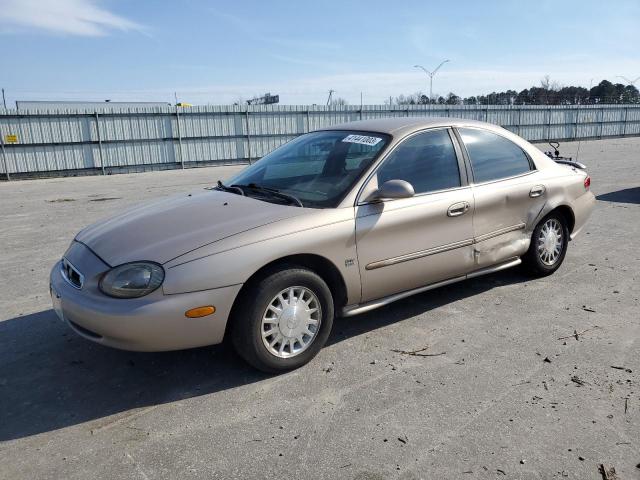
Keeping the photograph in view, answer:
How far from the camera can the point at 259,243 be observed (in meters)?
3.17

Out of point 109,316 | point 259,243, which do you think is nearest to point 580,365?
point 259,243

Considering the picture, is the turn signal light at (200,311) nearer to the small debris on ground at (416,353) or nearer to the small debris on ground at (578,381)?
the small debris on ground at (416,353)

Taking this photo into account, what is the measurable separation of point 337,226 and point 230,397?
1.29 metres

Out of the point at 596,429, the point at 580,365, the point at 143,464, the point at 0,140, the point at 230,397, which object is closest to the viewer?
the point at 143,464

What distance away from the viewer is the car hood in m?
3.11

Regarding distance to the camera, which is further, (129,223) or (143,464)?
(129,223)

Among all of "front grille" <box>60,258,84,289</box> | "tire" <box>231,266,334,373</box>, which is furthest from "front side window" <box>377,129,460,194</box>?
"front grille" <box>60,258,84,289</box>

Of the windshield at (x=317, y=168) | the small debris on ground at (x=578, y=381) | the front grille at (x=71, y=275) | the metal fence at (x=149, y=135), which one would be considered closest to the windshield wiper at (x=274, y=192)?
the windshield at (x=317, y=168)

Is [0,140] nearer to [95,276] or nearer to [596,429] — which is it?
[95,276]

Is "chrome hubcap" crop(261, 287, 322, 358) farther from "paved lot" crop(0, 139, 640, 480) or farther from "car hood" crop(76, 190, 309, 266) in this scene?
"car hood" crop(76, 190, 309, 266)

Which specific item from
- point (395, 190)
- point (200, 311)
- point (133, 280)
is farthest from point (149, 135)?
point (200, 311)

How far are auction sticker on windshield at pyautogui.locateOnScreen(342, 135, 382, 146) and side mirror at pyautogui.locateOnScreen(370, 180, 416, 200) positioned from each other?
537 mm

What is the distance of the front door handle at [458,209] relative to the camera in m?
4.11

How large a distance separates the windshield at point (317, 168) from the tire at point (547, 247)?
78.3 inches
